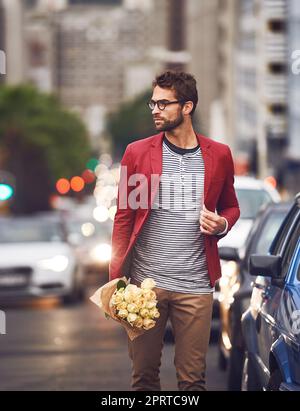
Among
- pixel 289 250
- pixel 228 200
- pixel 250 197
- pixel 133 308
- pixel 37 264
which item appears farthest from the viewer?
pixel 37 264

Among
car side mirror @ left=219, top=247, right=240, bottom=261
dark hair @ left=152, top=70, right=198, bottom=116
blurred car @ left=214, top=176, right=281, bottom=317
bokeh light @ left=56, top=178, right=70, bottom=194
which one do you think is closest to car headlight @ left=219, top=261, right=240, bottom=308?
car side mirror @ left=219, top=247, right=240, bottom=261

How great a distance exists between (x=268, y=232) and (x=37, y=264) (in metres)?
12.2

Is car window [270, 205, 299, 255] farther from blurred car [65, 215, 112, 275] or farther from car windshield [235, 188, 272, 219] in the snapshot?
blurred car [65, 215, 112, 275]

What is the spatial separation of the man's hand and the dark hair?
0.60 m

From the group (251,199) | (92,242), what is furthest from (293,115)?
(251,199)

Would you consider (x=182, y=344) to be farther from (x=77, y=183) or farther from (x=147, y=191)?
(x=77, y=183)

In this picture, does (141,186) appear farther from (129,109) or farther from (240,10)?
(129,109)

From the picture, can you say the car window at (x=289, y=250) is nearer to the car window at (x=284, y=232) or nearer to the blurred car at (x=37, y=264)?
the car window at (x=284, y=232)

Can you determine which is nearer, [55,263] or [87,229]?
[55,263]

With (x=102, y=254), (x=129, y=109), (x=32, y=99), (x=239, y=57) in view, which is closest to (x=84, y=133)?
(x=32, y=99)

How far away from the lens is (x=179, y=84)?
8.21 m

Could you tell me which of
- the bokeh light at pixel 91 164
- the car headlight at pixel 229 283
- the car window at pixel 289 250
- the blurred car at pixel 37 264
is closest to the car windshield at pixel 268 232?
the car headlight at pixel 229 283

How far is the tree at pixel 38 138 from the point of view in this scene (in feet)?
362

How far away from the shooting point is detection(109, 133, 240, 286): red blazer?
8150mm
